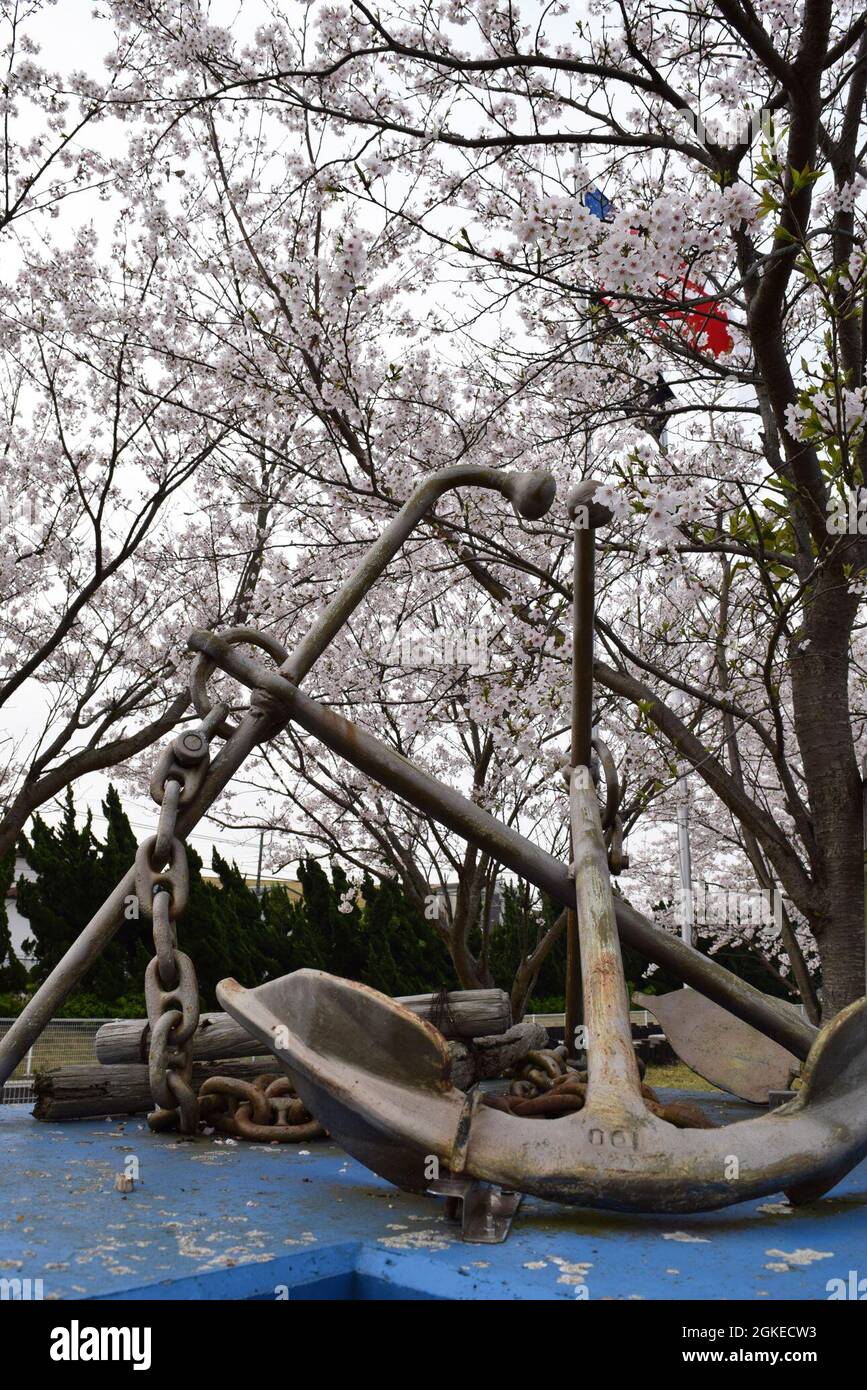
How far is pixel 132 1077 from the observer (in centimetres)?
367

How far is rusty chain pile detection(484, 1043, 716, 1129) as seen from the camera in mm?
3037

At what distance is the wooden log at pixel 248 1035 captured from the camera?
3683 mm

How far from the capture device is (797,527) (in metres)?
4.78

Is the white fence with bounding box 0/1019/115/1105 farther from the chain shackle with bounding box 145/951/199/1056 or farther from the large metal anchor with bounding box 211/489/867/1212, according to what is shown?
the large metal anchor with bounding box 211/489/867/1212

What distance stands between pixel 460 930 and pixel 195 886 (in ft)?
19.5

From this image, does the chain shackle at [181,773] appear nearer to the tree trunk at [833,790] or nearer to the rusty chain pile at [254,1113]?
the rusty chain pile at [254,1113]

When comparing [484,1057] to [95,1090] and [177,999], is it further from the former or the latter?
[177,999]

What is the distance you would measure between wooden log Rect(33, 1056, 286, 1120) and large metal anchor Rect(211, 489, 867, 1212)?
1.46m

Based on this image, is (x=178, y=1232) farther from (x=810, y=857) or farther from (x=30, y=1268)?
(x=810, y=857)

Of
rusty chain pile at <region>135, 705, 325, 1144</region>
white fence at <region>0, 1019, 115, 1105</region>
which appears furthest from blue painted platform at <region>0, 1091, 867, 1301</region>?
white fence at <region>0, 1019, 115, 1105</region>

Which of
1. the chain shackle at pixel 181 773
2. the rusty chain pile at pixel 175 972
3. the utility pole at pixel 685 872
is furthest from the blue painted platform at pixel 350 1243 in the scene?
the utility pole at pixel 685 872

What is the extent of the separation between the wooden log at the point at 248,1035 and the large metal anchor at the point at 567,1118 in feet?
4.63

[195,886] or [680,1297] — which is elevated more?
[195,886]
